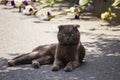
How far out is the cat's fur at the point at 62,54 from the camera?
7512 mm

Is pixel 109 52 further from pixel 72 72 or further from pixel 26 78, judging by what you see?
pixel 26 78

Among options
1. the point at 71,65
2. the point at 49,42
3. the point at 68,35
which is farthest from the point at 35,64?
the point at 49,42

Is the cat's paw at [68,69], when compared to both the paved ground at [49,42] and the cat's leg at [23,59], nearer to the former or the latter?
the paved ground at [49,42]

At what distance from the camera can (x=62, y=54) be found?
7.66 m

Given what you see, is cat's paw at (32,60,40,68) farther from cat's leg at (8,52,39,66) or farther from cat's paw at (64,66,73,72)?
cat's paw at (64,66,73,72)

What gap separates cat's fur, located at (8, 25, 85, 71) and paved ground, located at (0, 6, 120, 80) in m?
0.14

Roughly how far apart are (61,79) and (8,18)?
27.5 ft

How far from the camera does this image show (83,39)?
10586 mm

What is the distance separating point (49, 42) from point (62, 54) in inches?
100

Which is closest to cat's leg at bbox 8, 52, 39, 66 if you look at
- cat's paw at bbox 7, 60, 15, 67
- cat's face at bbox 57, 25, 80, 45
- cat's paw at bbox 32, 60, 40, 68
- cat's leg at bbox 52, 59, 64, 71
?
cat's paw at bbox 7, 60, 15, 67

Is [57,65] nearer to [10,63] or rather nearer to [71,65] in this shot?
[71,65]

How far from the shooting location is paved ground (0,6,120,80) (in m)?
7.15

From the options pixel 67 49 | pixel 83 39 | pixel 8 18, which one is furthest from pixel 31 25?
pixel 67 49

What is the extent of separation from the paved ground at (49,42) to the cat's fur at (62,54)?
144 mm
